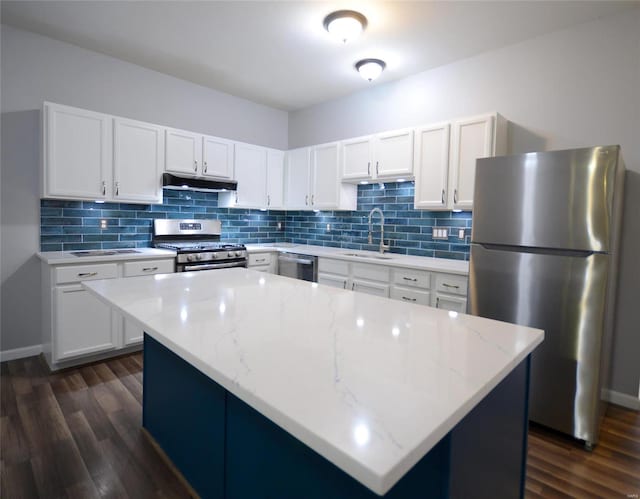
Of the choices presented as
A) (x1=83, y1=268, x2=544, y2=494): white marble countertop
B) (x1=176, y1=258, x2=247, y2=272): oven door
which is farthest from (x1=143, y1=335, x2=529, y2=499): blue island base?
(x1=176, y1=258, x2=247, y2=272): oven door

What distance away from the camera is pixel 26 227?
320 cm

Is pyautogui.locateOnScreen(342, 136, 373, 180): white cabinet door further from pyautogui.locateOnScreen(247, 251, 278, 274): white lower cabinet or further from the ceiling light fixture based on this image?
pyautogui.locateOnScreen(247, 251, 278, 274): white lower cabinet

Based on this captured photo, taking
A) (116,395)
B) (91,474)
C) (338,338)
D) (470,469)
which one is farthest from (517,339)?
(116,395)

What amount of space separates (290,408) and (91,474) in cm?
176

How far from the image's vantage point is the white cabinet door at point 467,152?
297 cm

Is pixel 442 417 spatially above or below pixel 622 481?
above

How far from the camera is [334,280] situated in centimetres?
381

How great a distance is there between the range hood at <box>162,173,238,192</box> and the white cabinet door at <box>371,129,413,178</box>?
5.42ft

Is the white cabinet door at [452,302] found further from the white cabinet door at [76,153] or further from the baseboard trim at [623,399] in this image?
the white cabinet door at [76,153]

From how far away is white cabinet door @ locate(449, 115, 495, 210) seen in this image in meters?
2.97

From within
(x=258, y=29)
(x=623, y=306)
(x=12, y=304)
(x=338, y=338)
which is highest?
(x=258, y=29)

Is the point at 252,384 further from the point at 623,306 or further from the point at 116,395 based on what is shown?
the point at 623,306

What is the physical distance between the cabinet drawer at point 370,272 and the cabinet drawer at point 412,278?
105mm

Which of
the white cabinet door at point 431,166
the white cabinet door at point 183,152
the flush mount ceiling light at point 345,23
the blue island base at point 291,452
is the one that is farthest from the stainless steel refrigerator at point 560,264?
the white cabinet door at point 183,152
